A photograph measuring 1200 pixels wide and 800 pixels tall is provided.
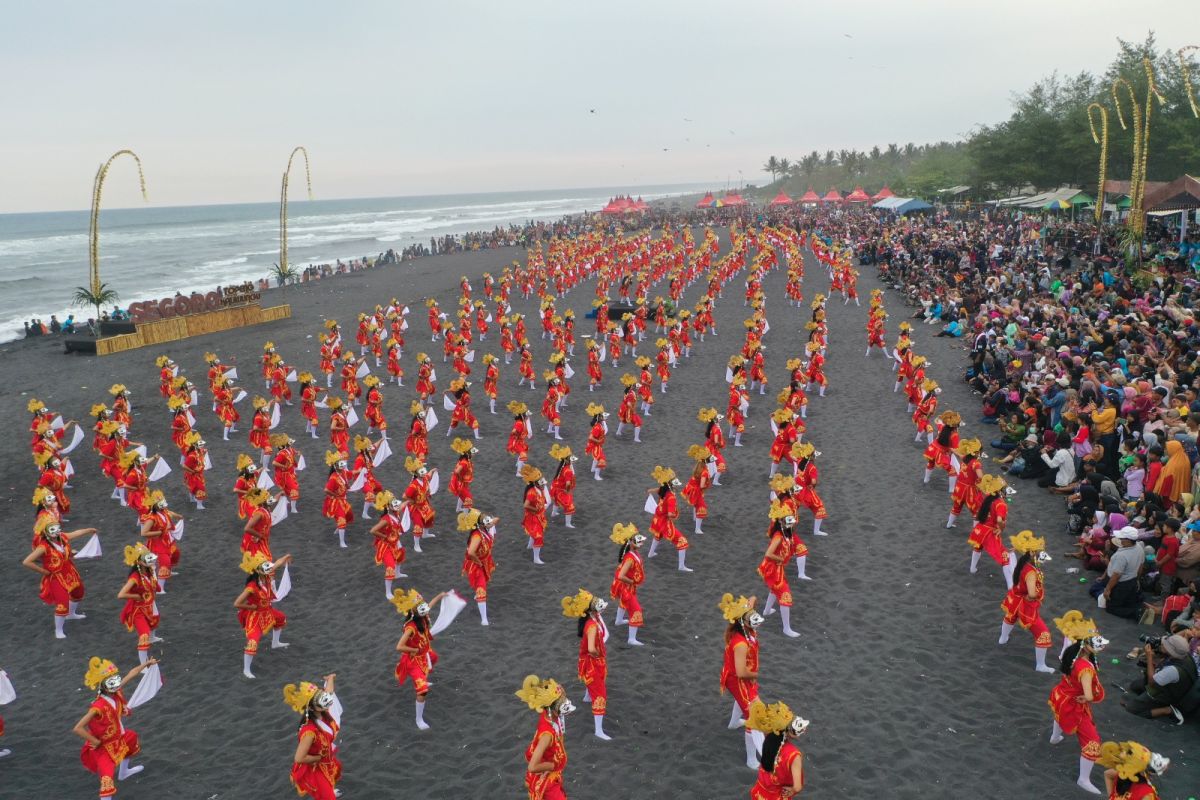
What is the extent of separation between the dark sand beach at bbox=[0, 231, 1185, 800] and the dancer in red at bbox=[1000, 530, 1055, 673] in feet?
1.37

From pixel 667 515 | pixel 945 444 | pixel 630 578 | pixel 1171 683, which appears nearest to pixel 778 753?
pixel 630 578

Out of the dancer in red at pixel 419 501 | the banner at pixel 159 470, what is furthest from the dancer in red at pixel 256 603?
the banner at pixel 159 470

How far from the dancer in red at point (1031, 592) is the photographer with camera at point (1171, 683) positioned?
989mm

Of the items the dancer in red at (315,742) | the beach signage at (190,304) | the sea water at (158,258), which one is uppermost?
the sea water at (158,258)

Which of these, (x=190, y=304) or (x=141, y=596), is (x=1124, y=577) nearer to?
(x=141, y=596)

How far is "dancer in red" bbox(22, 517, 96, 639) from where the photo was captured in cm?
1059

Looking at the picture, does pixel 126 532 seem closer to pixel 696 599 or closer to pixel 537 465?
pixel 537 465

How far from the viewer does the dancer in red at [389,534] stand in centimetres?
1124

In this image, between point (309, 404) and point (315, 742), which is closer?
point (315, 742)

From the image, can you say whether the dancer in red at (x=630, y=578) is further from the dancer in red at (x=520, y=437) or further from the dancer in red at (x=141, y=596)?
the dancer in red at (x=520, y=437)

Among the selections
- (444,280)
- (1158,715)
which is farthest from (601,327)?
(444,280)

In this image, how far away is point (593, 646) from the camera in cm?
823

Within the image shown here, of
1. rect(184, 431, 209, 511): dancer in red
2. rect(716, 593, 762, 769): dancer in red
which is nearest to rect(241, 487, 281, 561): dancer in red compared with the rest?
rect(184, 431, 209, 511): dancer in red

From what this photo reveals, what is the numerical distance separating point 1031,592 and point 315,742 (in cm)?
785
